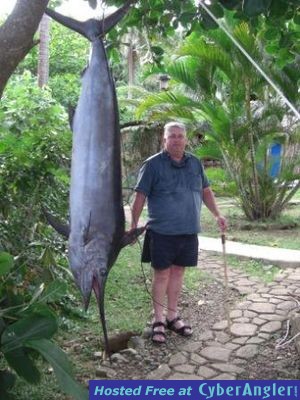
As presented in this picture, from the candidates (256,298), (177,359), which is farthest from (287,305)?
(177,359)

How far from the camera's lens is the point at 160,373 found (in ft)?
11.3

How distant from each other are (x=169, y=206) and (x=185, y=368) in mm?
1069

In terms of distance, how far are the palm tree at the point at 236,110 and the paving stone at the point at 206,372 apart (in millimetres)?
5488

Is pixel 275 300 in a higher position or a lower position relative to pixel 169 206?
lower

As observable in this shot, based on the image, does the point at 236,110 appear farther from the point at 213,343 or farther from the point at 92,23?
the point at 92,23

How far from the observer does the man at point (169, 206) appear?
12.4ft

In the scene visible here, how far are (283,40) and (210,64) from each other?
494 cm

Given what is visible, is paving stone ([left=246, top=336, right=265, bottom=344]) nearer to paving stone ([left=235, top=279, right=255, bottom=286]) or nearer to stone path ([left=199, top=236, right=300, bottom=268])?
paving stone ([left=235, top=279, right=255, bottom=286])

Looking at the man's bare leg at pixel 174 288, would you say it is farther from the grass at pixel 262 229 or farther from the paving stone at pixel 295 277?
the grass at pixel 262 229

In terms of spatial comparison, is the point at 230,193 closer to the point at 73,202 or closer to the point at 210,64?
the point at 210,64

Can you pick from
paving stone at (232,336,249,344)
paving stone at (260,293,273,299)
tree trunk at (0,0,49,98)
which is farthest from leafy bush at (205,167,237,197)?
tree trunk at (0,0,49,98)

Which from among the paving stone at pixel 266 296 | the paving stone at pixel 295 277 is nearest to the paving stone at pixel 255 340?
the paving stone at pixel 266 296

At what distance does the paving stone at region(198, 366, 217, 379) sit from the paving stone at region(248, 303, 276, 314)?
4.28 feet

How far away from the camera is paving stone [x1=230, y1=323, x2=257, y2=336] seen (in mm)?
4164
